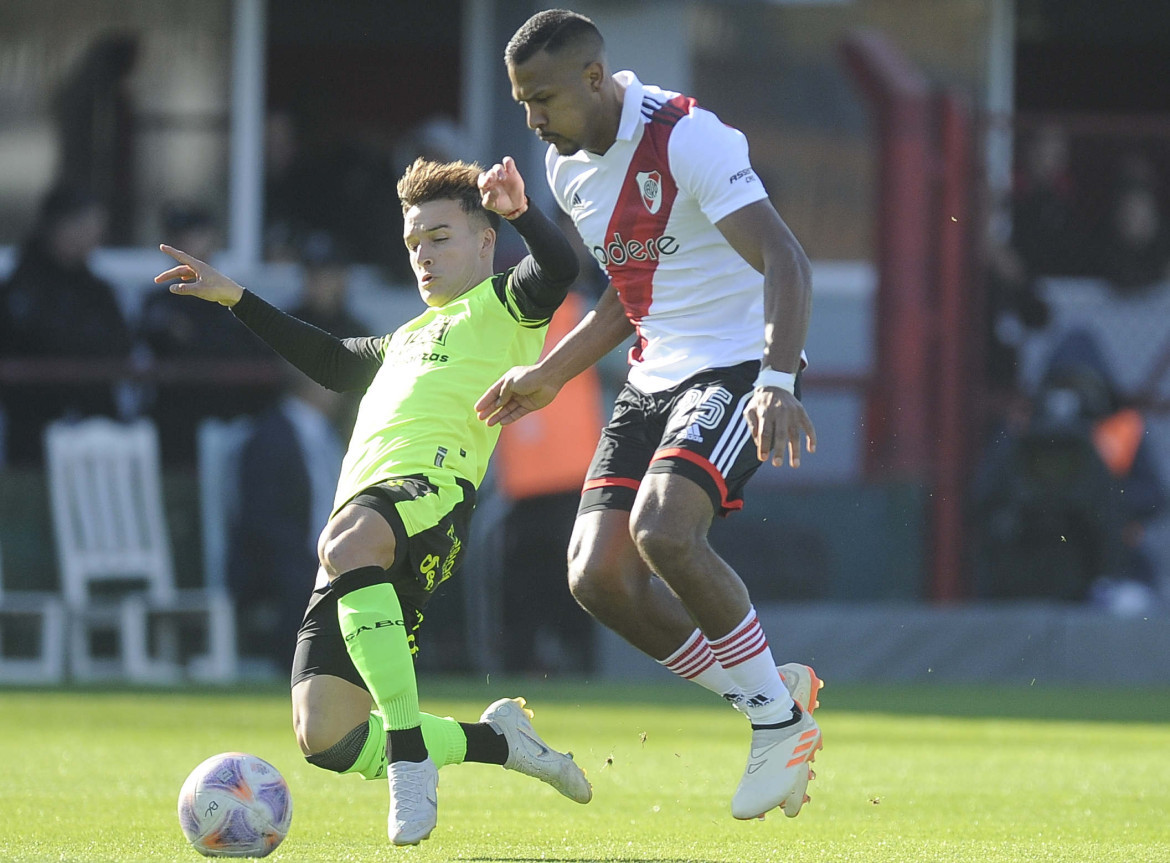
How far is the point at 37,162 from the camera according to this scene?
596 inches

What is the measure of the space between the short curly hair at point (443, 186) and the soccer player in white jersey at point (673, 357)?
0.82ft

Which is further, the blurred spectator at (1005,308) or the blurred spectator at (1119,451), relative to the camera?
the blurred spectator at (1005,308)

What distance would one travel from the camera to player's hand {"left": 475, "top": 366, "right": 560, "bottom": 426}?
5719 millimetres

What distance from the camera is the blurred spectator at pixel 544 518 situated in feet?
38.8

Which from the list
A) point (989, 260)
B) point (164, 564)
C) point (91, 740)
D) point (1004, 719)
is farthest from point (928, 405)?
point (91, 740)

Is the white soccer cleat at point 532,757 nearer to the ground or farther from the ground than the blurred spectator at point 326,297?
nearer to the ground

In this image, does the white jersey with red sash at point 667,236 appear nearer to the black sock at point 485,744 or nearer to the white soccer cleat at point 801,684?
the white soccer cleat at point 801,684

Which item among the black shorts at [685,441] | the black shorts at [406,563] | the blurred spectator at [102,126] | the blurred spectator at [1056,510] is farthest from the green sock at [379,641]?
the blurred spectator at [102,126]

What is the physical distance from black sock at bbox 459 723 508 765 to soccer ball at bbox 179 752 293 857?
72cm

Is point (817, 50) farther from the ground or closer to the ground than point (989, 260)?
farther from the ground

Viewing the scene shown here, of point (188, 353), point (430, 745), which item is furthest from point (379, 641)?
point (188, 353)

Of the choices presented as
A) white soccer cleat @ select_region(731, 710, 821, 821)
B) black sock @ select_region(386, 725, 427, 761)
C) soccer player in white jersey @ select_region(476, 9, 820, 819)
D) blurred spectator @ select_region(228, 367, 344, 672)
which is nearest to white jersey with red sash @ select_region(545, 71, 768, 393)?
soccer player in white jersey @ select_region(476, 9, 820, 819)

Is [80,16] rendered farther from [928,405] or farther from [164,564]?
[928,405]

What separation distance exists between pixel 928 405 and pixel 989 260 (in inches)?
43.3
